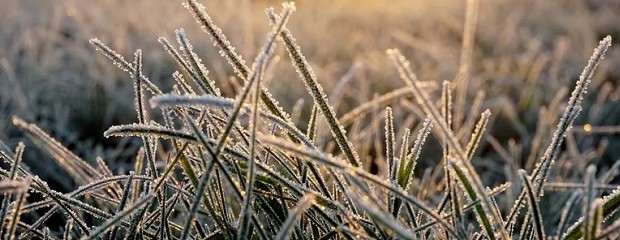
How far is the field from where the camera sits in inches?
27.2

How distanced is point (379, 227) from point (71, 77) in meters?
1.93

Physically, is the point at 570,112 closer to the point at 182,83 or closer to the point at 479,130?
the point at 479,130

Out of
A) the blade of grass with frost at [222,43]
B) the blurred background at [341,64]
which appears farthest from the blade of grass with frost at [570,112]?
the blurred background at [341,64]

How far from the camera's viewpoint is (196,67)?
2.61 feet

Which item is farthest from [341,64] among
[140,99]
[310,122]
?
[140,99]

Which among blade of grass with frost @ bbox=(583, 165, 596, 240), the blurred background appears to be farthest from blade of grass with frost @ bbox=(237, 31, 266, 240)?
the blurred background

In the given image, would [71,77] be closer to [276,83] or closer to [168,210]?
[276,83]

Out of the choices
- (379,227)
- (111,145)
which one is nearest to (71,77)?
(111,145)

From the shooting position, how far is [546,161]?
0.74m

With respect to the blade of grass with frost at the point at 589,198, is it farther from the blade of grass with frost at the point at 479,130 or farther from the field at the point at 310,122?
the blade of grass with frost at the point at 479,130

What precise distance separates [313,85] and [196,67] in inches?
4.9

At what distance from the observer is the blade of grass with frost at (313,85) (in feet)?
2.41

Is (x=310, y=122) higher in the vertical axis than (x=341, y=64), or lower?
lower

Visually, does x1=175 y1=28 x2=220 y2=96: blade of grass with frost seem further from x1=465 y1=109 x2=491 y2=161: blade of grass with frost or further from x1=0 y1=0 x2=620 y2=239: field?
x1=465 y1=109 x2=491 y2=161: blade of grass with frost
